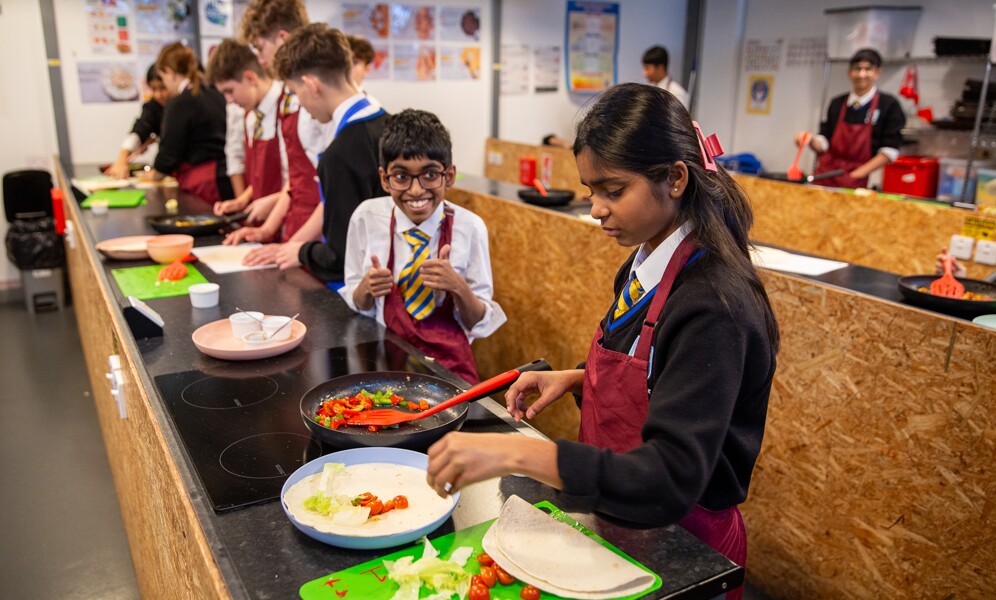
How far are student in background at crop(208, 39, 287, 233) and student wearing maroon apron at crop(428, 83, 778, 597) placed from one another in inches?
92.5

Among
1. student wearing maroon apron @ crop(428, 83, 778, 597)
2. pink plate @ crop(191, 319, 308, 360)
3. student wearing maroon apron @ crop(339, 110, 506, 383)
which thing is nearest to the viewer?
student wearing maroon apron @ crop(428, 83, 778, 597)

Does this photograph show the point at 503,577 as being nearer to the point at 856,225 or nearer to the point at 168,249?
the point at 168,249

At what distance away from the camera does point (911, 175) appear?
5.56 metres

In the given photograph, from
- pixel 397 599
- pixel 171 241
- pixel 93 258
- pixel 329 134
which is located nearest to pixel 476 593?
pixel 397 599

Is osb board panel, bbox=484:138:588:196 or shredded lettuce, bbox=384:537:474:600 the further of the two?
osb board panel, bbox=484:138:588:196

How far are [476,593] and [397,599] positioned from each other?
10 cm

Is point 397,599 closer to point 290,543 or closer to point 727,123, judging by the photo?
point 290,543

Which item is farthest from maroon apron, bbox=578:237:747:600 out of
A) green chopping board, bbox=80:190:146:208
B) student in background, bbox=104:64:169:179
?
student in background, bbox=104:64:169:179

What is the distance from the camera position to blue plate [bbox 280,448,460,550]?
1081 mm

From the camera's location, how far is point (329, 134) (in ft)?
8.50

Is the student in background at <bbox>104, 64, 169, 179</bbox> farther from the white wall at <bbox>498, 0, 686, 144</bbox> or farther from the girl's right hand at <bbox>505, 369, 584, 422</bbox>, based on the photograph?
the girl's right hand at <bbox>505, 369, 584, 422</bbox>

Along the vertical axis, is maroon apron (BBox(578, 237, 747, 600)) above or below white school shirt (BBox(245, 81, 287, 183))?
below

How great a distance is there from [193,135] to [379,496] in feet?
11.7

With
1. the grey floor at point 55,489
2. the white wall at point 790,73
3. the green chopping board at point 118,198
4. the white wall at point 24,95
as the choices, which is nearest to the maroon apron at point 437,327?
the grey floor at point 55,489
